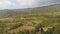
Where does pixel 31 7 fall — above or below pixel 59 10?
above

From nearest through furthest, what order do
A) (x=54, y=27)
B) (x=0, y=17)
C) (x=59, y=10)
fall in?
(x=54, y=27) → (x=0, y=17) → (x=59, y=10)

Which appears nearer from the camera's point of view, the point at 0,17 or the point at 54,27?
the point at 54,27

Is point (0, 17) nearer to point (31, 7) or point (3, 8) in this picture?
point (3, 8)

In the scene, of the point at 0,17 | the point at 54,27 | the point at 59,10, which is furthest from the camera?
the point at 59,10

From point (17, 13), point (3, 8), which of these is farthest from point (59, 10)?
point (3, 8)

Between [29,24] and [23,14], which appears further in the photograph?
[23,14]

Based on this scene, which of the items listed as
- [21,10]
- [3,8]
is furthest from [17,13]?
[3,8]

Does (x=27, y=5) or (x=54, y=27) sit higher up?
(x=27, y=5)

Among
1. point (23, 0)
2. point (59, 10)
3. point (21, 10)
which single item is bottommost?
point (59, 10)

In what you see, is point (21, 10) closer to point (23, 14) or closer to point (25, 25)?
point (23, 14)
